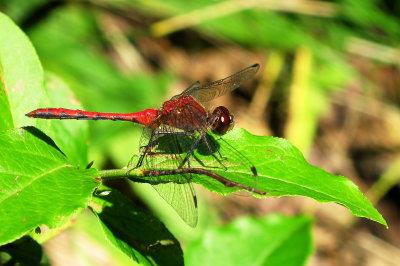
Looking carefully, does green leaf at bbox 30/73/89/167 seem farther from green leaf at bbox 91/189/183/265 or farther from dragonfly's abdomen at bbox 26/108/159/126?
green leaf at bbox 91/189/183/265

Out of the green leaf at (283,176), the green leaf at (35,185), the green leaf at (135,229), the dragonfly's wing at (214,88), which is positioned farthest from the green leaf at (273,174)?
the dragonfly's wing at (214,88)

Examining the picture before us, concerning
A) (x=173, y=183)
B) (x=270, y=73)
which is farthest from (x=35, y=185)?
(x=270, y=73)

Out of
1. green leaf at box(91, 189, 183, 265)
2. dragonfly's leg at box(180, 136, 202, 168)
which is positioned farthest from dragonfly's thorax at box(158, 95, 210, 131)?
green leaf at box(91, 189, 183, 265)

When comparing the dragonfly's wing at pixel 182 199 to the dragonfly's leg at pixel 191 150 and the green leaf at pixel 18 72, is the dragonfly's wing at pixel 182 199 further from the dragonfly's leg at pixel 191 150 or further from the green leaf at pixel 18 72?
the green leaf at pixel 18 72

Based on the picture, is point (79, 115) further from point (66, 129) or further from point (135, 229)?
point (135, 229)

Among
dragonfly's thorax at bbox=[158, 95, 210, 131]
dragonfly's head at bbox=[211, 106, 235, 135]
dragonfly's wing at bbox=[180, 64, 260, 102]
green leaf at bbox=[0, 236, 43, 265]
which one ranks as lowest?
dragonfly's wing at bbox=[180, 64, 260, 102]

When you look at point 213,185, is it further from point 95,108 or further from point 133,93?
point 133,93
